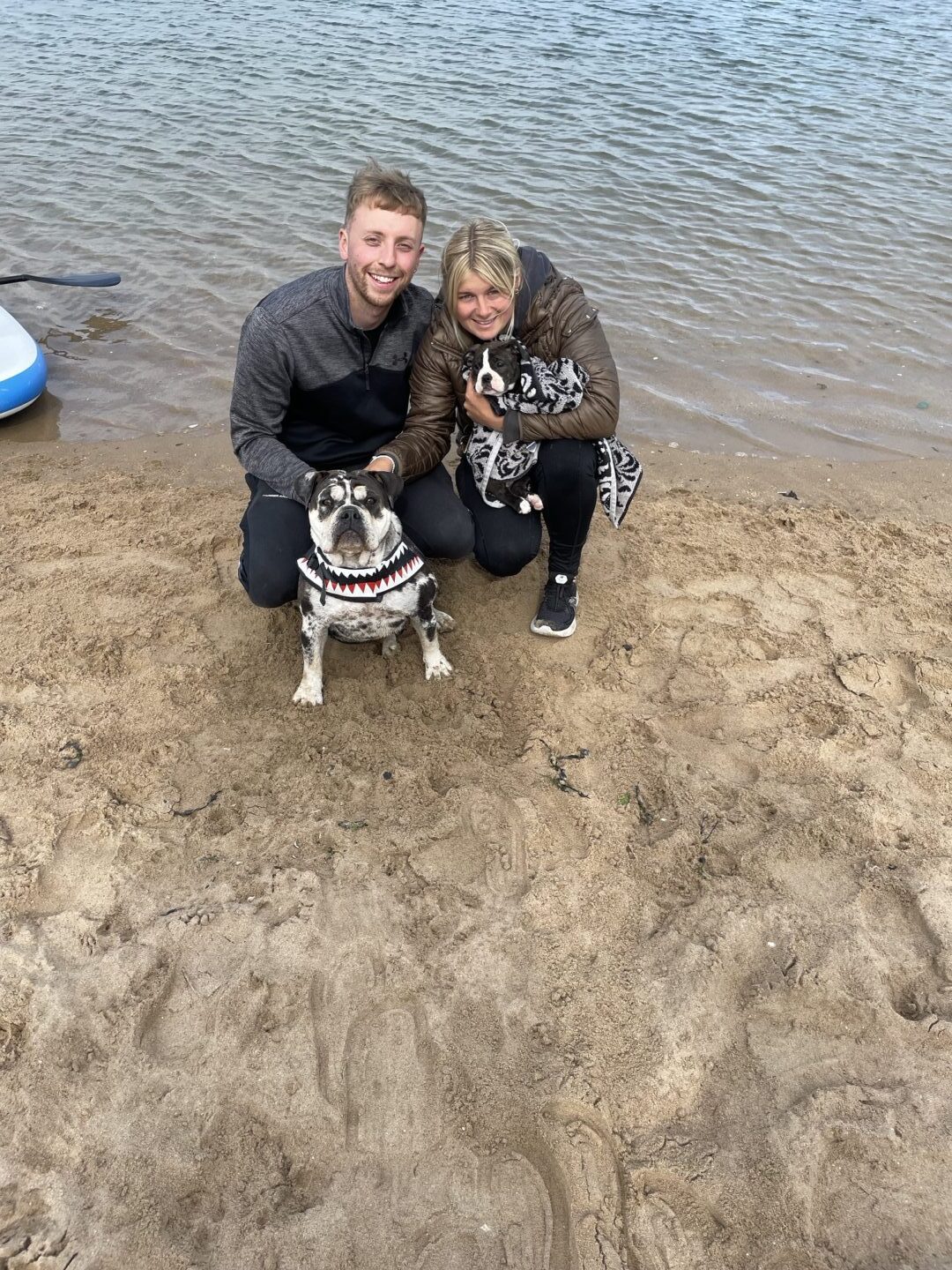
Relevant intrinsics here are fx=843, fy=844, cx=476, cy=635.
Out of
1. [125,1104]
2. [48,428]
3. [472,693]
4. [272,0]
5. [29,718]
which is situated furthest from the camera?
[272,0]

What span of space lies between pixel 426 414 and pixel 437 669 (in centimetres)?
120

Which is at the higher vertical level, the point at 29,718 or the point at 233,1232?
the point at 233,1232

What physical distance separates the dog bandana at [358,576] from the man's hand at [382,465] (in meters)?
0.33

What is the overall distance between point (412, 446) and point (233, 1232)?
300 centimetres

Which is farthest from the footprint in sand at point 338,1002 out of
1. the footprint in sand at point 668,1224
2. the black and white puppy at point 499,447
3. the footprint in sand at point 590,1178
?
the black and white puppy at point 499,447

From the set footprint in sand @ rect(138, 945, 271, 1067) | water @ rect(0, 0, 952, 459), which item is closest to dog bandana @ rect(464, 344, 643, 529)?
footprint in sand @ rect(138, 945, 271, 1067)

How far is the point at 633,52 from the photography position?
1453cm

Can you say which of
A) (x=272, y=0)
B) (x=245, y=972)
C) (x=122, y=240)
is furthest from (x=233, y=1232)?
(x=272, y=0)

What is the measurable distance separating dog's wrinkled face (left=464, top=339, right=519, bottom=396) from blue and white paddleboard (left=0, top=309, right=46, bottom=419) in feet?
14.1

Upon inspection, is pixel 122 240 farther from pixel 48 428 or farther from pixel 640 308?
pixel 640 308

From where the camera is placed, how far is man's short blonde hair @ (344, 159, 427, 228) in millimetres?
3375

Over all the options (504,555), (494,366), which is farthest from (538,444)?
(504,555)

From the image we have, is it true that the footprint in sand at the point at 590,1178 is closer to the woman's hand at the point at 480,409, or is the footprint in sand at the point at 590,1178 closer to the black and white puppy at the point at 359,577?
the black and white puppy at the point at 359,577

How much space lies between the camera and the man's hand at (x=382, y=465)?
365cm
